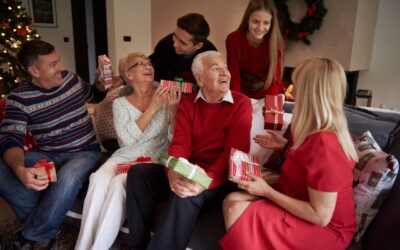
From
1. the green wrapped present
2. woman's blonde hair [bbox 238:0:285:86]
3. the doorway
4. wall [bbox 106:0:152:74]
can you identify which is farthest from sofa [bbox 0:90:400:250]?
the doorway

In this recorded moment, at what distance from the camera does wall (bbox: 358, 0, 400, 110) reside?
13.1ft

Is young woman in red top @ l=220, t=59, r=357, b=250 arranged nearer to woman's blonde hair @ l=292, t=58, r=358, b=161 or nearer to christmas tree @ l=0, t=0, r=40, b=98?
woman's blonde hair @ l=292, t=58, r=358, b=161

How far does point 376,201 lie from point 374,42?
11.1ft

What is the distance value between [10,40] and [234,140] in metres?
3.10

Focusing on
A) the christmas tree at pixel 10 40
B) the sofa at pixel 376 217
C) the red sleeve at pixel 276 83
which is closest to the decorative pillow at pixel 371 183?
the sofa at pixel 376 217

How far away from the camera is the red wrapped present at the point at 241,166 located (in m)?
1.31

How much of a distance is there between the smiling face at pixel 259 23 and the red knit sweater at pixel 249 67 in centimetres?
10

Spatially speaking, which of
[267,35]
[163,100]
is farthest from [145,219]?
[267,35]

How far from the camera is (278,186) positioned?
1.46 m

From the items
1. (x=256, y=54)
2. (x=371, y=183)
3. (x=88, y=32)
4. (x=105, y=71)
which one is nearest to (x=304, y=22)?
(x=256, y=54)

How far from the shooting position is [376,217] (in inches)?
53.7

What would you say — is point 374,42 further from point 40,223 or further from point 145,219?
point 40,223

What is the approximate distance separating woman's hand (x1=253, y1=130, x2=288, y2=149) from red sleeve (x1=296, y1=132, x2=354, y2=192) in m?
0.44

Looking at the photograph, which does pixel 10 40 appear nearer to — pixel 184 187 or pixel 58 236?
pixel 58 236
